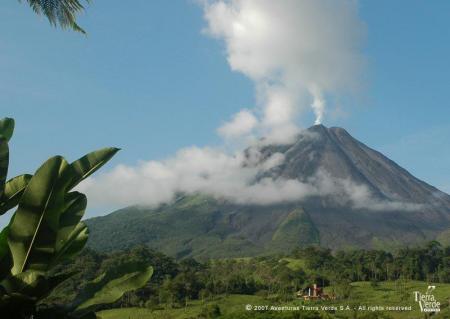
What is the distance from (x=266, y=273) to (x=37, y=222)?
339 ft

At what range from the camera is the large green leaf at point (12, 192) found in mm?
4059

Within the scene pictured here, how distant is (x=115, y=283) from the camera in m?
3.81

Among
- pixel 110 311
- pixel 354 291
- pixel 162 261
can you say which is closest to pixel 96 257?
pixel 162 261

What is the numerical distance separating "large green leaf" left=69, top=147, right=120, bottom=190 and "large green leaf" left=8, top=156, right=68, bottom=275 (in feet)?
1.16

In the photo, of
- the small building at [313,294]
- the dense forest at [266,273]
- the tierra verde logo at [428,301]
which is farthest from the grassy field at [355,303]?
the small building at [313,294]

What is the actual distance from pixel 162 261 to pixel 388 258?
43.6 metres

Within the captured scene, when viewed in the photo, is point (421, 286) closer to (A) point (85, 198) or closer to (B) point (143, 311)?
(B) point (143, 311)

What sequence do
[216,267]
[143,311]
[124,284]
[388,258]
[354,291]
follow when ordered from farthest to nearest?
[216,267]
[388,258]
[354,291]
[143,311]
[124,284]

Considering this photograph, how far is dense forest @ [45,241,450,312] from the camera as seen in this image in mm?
82500

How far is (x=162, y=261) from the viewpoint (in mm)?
97000

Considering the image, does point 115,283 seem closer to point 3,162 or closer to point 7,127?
point 3,162

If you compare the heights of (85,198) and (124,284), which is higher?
(85,198)

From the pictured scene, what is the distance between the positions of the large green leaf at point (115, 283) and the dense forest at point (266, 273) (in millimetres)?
75304

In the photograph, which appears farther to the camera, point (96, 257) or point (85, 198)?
point (96, 257)
